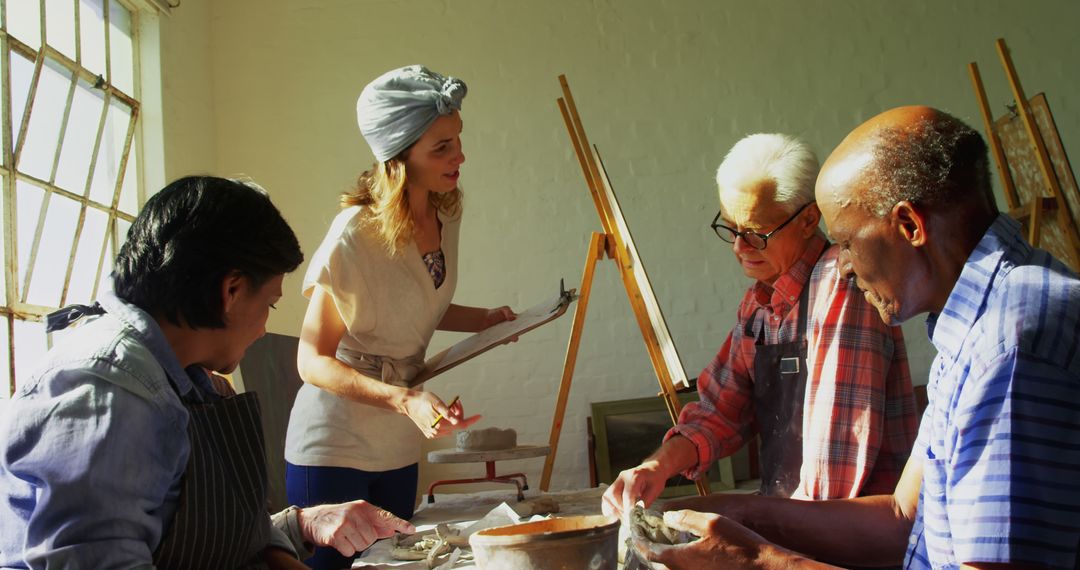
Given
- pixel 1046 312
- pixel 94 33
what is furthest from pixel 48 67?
pixel 1046 312

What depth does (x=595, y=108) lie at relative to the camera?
6.04 m

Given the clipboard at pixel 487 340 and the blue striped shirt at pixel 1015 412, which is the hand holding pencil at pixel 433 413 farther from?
the blue striped shirt at pixel 1015 412

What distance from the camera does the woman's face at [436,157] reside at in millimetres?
2586

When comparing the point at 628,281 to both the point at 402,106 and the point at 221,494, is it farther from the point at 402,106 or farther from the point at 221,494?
the point at 221,494

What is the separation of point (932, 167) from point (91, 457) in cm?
115

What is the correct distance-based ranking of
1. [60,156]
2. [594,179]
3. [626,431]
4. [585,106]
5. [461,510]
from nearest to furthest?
[461,510], [594,179], [60,156], [626,431], [585,106]

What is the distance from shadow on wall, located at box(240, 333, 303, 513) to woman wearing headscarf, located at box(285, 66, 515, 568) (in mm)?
1615

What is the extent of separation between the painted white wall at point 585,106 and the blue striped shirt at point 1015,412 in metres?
4.81

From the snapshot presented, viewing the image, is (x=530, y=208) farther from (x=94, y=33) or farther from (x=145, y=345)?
(x=145, y=345)

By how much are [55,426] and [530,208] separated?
493 centimetres

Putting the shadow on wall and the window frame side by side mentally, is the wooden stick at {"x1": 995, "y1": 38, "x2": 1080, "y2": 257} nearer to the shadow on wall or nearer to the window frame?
the shadow on wall

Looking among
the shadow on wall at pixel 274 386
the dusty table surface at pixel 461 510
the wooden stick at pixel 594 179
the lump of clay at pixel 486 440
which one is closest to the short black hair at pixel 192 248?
the dusty table surface at pixel 461 510

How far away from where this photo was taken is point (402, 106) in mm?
2551

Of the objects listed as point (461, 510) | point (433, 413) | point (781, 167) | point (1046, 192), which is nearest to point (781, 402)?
point (781, 167)
